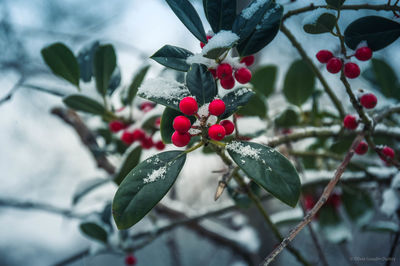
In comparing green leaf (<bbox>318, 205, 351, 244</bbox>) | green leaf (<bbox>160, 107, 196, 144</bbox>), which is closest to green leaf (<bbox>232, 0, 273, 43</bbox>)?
green leaf (<bbox>160, 107, 196, 144</bbox>)

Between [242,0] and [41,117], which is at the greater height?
[242,0]

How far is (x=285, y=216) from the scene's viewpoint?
1.26 metres

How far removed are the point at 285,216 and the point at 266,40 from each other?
94 centimetres

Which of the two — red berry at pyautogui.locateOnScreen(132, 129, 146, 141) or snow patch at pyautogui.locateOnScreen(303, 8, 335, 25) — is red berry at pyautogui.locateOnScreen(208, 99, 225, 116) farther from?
red berry at pyautogui.locateOnScreen(132, 129, 146, 141)

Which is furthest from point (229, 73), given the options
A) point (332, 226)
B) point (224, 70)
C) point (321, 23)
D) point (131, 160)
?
point (332, 226)

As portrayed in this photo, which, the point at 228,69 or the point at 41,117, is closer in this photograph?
the point at 228,69

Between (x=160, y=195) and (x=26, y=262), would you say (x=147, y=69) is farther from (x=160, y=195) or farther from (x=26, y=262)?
(x=26, y=262)

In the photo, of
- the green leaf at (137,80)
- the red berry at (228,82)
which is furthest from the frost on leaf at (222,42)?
the green leaf at (137,80)

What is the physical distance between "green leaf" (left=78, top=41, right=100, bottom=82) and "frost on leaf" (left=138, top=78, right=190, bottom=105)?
1.83 feet

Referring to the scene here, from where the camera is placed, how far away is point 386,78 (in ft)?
3.63

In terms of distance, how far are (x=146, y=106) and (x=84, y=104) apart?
0.84 feet

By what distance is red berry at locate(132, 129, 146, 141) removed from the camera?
103 centimetres

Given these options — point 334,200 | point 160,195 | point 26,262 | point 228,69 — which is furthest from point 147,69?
point 26,262

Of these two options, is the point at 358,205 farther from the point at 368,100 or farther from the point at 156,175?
the point at 156,175
